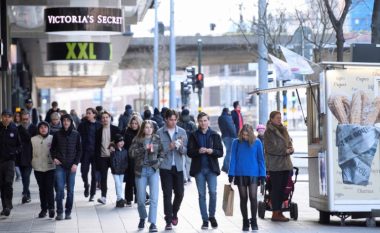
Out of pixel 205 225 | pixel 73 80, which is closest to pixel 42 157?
pixel 205 225

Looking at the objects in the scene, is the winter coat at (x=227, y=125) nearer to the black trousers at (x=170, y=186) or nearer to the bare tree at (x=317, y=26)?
the bare tree at (x=317, y=26)

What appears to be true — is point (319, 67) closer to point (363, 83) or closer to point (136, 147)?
point (363, 83)

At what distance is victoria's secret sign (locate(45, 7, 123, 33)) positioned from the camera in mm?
23672

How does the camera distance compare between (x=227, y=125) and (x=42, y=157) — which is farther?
(x=227, y=125)

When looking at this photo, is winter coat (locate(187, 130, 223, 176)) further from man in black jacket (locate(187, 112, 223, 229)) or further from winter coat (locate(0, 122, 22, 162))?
winter coat (locate(0, 122, 22, 162))

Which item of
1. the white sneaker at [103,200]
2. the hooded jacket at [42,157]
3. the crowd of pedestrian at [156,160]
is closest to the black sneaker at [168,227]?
the crowd of pedestrian at [156,160]

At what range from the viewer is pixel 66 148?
17672 millimetres

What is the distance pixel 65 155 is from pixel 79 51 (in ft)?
37.1

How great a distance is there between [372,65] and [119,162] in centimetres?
554

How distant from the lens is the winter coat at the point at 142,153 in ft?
53.4

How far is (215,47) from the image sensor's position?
228ft

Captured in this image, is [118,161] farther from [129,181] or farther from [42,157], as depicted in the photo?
[42,157]

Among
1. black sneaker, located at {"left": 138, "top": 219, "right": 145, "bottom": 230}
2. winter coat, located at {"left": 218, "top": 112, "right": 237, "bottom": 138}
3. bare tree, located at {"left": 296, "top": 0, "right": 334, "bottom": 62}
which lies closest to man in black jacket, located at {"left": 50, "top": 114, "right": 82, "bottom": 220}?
black sneaker, located at {"left": 138, "top": 219, "right": 145, "bottom": 230}

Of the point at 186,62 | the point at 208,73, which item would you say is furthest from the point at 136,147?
the point at 208,73
